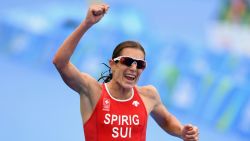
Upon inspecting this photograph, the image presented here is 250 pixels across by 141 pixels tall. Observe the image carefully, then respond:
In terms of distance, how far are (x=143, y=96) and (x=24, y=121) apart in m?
2.39

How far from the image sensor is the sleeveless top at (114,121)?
11.0 feet

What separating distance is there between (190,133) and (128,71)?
0.43 meters

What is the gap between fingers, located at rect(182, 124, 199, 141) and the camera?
3336 mm

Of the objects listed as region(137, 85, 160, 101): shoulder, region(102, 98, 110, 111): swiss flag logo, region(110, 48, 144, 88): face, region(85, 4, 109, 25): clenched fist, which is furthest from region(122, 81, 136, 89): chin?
region(85, 4, 109, 25): clenched fist

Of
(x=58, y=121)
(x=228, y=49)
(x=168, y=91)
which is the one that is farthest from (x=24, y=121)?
(x=228, y=49)

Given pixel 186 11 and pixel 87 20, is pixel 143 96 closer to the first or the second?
pixel 87 20

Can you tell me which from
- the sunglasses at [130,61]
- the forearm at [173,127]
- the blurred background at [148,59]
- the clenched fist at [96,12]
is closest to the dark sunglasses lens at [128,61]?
the sunglasses at [130,61]

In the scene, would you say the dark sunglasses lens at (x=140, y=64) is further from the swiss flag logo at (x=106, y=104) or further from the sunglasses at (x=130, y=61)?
the swiss flag logo at (x=106, y=104)

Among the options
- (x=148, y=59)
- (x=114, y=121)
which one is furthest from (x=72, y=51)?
(x=148, y=59)

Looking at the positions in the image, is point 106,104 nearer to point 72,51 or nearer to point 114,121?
point 114,121

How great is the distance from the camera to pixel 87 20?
3072 mm

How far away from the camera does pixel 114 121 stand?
11.1 feet

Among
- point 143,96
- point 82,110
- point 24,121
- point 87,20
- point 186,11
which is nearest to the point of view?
point 87,20

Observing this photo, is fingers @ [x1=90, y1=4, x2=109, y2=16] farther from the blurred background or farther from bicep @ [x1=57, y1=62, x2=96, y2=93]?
the blurred background
